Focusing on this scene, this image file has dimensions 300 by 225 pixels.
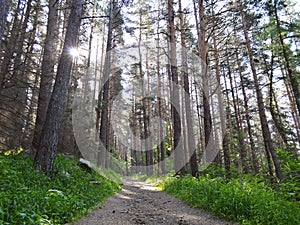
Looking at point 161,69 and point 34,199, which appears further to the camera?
point 161,69

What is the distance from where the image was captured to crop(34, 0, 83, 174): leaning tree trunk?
20.7 ft

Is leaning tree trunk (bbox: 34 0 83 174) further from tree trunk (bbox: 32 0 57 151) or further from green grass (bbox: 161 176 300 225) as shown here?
green grass (bbox: 161 176 300 225)

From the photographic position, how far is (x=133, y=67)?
22.3 m

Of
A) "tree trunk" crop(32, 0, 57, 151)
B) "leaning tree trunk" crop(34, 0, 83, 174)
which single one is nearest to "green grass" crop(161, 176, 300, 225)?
"leaning tree trunk" crop(34, 0, 83, 174)

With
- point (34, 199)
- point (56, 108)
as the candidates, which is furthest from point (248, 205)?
point (56, 108)

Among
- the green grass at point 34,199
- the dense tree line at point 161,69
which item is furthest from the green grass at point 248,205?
the green grass at point 34,199

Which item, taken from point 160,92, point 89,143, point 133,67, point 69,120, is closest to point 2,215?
point 69,120

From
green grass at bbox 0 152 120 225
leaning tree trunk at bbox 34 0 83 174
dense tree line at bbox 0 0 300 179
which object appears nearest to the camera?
green grass at bbox 0 152 120 225

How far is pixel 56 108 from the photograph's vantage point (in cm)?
670

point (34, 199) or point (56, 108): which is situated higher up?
point (56, 108)

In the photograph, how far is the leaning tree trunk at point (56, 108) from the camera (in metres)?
6.30

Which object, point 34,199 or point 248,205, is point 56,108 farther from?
point 248,205

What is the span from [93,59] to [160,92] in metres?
8.94

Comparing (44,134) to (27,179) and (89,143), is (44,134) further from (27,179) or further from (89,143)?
(89,143)
